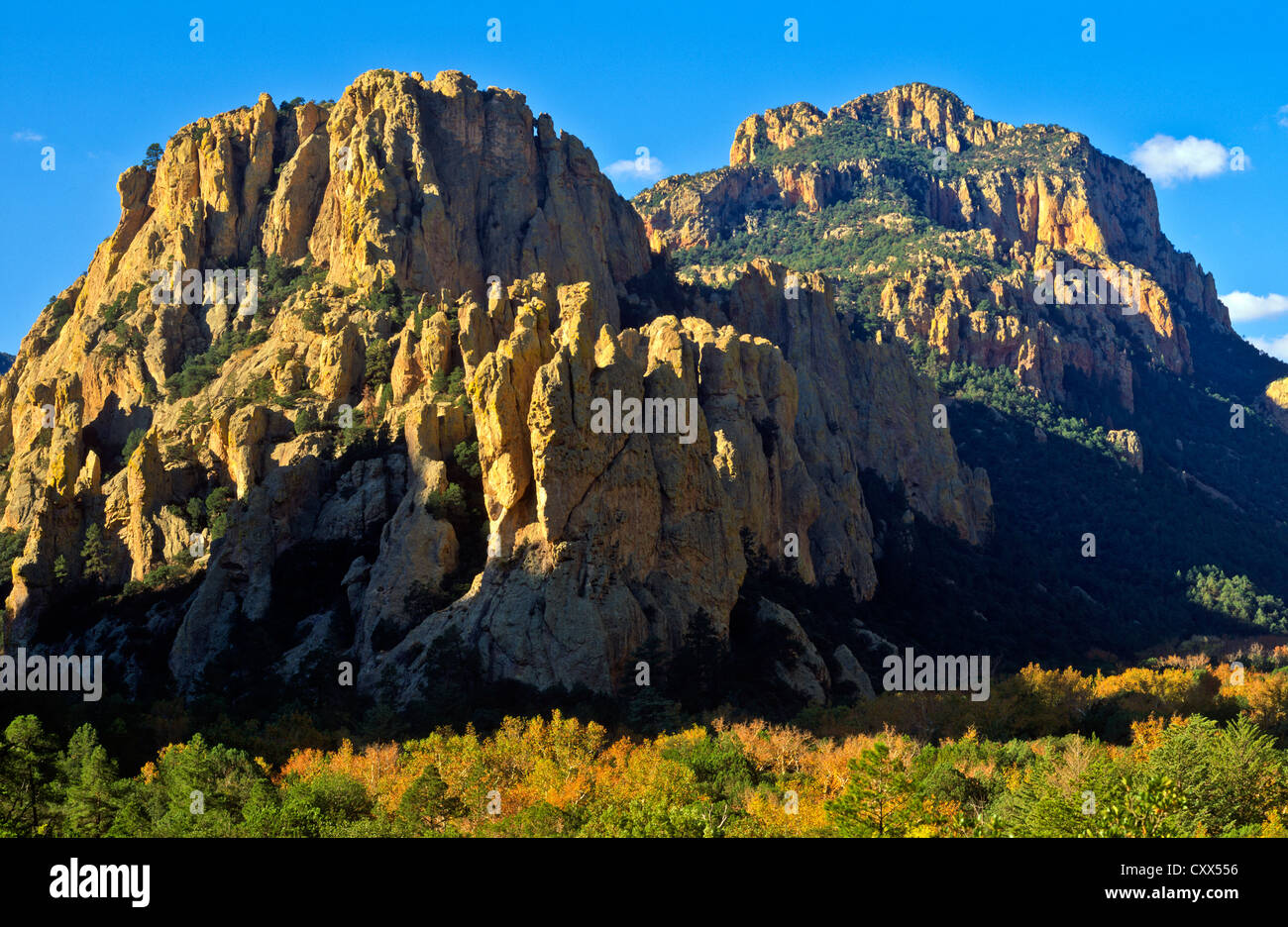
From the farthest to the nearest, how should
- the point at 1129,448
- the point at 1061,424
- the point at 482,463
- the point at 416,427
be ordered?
the point at 1061,424 < the point at 1129,448 < the point at 416,427 < the point at 482,463

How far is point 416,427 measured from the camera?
220 feet

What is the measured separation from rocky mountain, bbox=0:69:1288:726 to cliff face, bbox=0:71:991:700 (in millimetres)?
230

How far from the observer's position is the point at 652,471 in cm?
6306

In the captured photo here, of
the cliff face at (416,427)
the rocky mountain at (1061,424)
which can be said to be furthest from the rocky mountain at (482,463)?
the rocky mountain at (1061,424)

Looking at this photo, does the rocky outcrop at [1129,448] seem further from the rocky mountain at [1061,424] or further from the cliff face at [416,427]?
the cliff face at [416,427]

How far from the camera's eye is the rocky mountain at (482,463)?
60469 mm

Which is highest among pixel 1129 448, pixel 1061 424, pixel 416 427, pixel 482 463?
pixel 1061 424

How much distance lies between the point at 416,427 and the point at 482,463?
22.1ft

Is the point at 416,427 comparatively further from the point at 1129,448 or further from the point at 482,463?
the point at 1129,448

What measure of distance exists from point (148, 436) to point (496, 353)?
84.1 feet

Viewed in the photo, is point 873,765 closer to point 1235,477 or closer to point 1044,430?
point 1044,430

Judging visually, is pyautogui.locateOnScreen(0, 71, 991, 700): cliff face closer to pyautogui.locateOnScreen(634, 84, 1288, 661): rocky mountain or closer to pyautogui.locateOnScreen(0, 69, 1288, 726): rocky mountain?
pyautogui.locateOnScreen(0, 69, 1288, 726): rocky mountain

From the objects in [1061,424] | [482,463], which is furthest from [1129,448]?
[482,463]

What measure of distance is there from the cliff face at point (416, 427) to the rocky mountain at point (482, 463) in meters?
0.23
